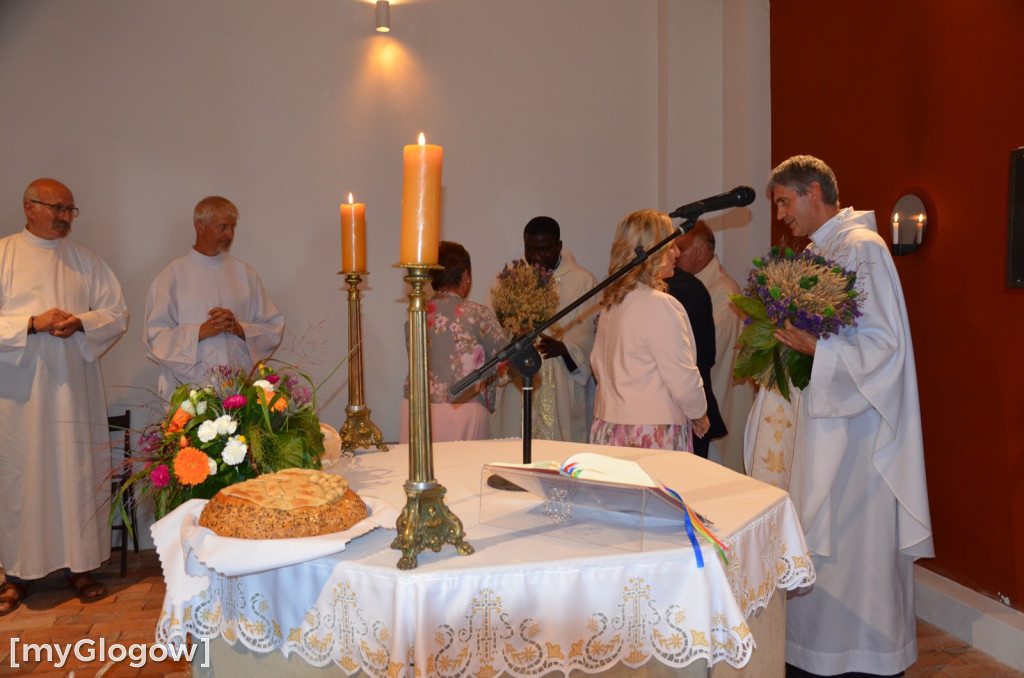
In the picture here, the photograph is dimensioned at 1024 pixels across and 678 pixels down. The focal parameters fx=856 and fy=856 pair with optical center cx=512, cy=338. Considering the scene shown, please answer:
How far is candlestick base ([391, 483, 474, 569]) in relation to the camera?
1.82 metres

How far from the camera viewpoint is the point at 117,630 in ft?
13.9

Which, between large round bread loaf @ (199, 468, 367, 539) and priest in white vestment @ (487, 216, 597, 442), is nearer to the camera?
large round bread loaf @ (199, 468, 367, 539)

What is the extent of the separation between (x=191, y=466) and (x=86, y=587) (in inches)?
124

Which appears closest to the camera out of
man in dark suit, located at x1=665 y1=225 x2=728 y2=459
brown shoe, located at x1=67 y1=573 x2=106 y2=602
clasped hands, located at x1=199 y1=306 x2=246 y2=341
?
brown shoe, located at x1=67 y1=573 x2=106 y2=602

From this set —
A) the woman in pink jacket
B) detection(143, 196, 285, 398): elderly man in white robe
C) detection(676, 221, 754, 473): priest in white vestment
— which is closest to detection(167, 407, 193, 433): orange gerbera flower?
the woman in pink jacket

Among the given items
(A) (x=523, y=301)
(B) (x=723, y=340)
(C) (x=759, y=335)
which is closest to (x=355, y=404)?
(C) (x=759, y=335)

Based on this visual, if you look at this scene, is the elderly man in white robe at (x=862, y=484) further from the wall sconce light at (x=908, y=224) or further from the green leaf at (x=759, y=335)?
the wall sconce light at (x=908, y=224)

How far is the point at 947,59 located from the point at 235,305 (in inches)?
166

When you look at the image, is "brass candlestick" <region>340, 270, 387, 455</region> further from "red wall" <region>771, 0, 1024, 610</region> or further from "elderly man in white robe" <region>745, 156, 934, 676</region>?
"red wall" <region>771, 0, 1024, 610</region>

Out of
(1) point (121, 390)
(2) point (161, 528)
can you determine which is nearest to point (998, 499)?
(2) point (161, 528)

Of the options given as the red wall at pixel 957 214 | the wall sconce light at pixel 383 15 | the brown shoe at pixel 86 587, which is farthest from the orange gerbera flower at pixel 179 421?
the wall sconce light at pixel 383 15

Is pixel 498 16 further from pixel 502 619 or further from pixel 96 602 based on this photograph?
pixel 502 619

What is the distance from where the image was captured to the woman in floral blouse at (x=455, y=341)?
4109mm

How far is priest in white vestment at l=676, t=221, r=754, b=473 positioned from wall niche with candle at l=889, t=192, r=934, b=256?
142cm
